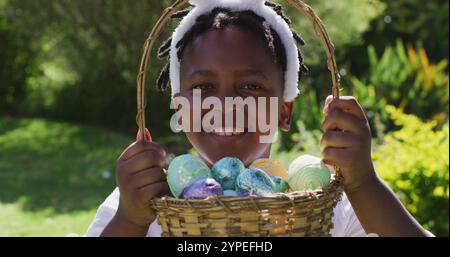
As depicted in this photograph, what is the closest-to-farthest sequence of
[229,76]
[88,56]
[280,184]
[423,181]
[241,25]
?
[280,184] < [229,76] < [241,25] < [423,181] < [88,56]

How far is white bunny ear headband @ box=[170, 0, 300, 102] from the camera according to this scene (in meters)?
2.36

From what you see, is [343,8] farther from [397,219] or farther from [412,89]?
[397,219]

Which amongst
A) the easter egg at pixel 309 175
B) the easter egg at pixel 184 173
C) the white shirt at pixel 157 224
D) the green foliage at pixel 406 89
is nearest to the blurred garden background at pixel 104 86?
the green foliage at pixel 406 89

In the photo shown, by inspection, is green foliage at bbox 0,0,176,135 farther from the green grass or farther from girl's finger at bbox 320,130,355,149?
girl's finger at bbox 320,130,355,149

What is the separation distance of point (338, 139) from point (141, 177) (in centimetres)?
51

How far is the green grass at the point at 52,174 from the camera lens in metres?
6.73

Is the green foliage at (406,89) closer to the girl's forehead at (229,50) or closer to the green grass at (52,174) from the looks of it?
the green grass at (52,174)

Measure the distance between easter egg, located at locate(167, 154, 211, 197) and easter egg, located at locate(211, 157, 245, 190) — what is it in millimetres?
26

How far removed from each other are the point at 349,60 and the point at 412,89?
3420mm

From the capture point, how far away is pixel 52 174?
8.52 metres

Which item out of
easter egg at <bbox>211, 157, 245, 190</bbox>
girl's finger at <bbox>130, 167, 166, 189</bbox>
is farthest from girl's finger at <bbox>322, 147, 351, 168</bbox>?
girl's finger at <bbox>130, 167, 166, 189</bbox>

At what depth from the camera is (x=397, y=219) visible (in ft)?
6.62

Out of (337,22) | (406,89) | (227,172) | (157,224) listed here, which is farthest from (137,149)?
(337,22)

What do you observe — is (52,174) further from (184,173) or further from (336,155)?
(336,155)
